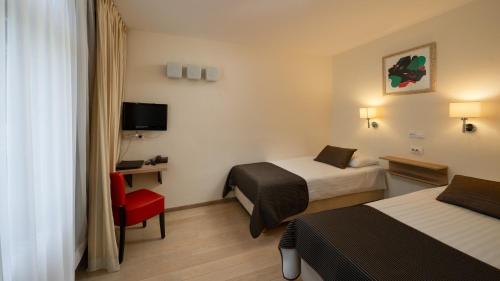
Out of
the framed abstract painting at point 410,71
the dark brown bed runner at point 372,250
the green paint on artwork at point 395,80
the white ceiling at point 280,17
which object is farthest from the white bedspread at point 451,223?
the white ceiling at point 280,17

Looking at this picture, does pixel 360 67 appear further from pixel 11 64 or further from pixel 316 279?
pixel 11 64

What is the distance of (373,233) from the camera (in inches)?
55.8

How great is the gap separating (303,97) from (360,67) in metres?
1.04

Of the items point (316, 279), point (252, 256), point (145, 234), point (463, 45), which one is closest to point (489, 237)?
point (316, 279)

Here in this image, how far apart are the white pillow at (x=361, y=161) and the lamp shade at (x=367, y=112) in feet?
2.13

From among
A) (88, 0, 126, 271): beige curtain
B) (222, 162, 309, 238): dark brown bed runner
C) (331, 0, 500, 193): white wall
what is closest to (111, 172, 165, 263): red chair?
(88, 0, 126, 271): beige curtain

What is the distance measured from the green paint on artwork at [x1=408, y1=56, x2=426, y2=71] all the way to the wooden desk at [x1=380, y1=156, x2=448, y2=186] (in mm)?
1220

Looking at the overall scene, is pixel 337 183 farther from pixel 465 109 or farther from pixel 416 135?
pixel 465 109

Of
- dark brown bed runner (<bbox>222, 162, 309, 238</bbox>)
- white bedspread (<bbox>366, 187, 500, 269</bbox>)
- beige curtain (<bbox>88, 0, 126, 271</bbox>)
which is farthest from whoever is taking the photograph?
dark brown bed runner (<bbox>222, 162, 309, 238</bbox>)

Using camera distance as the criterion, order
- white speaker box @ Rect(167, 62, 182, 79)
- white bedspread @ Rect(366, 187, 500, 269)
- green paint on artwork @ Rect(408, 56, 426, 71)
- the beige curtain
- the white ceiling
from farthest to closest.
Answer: white speaker box @ Rect(167, 62, 182, 79) → green paint on artwork @ Rect(408, 56, 426, 71) → the white ceiling → the beige curtain → white bedspread @ Rect(366, 187, 500, 269)

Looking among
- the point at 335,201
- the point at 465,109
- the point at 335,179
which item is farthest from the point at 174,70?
the point at 465,109

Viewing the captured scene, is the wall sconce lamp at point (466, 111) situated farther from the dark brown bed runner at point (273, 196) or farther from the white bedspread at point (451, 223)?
the dark brown bed runner at point (273, 196)

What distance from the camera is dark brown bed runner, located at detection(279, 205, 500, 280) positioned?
3.54 ft

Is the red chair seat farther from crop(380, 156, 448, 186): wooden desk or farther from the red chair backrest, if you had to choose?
crop(380, 156, 448, 186): wooden desk
